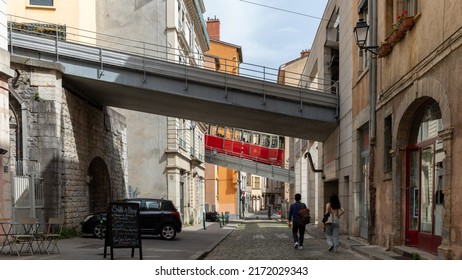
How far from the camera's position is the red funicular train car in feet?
116

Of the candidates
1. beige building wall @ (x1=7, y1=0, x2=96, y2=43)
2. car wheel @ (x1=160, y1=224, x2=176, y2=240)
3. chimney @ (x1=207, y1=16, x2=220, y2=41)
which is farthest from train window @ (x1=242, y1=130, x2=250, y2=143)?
car wheel @ (x1=160, y1=224, x2=176, y2=240)

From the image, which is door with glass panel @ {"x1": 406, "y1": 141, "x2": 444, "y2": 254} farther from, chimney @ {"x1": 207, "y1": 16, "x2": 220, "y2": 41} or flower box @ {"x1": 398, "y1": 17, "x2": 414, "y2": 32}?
chimney @ {"x1": 207, "y1": 16, "x2": 220, "y2": 41}

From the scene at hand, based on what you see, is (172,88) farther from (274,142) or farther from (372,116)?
(274,142)

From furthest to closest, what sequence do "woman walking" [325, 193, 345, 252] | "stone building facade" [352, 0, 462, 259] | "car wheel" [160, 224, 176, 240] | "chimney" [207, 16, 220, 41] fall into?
"car wheel" [160, 224, 176, 240] < "chimney" [207, 16, 220, 41] < "woman walking" [325, 193, 345, 252] < "stone building facade" [352, 0, 462, 259]

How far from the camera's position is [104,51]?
55.9 ft

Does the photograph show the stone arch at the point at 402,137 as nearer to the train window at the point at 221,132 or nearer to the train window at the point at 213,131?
the train window at the point at 221,132

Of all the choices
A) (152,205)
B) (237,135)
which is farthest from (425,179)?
(237,135)

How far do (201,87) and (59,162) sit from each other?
5.09 metres

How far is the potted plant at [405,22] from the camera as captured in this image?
10219 mm

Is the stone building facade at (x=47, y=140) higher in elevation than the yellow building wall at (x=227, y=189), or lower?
higher

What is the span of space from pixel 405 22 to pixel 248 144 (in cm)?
2549

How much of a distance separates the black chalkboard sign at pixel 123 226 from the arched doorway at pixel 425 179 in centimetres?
510

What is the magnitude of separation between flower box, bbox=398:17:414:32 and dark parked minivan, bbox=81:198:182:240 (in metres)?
9.02

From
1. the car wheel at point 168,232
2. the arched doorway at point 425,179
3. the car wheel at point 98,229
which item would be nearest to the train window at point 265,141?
the car wheel at point 168,232
